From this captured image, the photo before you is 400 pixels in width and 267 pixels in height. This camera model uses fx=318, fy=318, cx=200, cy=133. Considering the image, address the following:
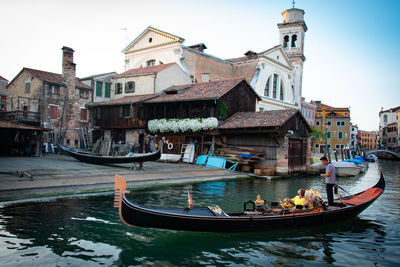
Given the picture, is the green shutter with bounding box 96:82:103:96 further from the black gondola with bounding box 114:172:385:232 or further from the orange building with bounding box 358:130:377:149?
the orange building with bounding box 358:130:377:149

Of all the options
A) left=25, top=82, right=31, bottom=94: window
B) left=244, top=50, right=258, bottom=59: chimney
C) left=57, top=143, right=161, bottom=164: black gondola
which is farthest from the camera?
left=244, top=50, right=258, bottom=59: chimney

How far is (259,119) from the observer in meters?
18.7

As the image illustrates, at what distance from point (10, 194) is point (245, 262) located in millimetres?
7574

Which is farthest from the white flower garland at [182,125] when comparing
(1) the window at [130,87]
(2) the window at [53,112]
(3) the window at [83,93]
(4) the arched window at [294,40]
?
(4) the arched window at [294,40]

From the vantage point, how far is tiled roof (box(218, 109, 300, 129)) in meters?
17.6

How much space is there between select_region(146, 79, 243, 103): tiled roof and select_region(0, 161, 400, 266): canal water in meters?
11.6

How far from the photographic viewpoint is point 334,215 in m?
8.15

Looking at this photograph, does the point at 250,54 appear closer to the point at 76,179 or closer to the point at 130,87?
the point at 130,87

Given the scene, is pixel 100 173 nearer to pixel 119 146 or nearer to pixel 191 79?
pixel 119 146

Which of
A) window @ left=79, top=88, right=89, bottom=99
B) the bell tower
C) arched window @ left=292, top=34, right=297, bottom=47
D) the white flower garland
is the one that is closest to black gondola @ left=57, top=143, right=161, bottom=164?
the white flower garland

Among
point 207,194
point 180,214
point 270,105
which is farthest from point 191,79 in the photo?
point 180,214

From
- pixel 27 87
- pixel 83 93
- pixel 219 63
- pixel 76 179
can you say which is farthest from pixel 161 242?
pixel 219 63

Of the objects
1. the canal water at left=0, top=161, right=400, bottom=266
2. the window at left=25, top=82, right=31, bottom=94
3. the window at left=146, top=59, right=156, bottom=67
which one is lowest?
the canal water at left=0, top=161, right=400, bottom=266

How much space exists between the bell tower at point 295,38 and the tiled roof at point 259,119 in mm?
19772
